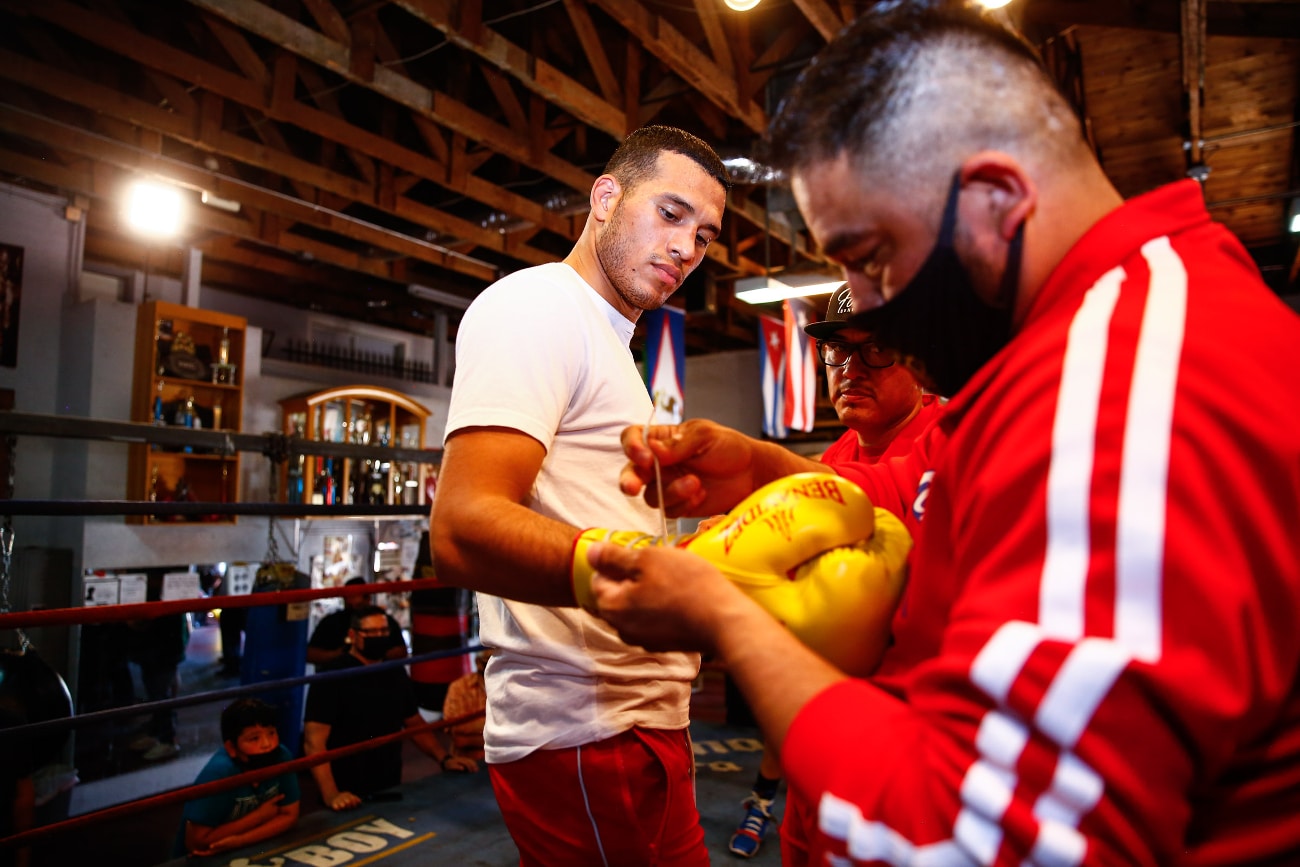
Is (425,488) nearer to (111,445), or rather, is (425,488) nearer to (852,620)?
(111,445)

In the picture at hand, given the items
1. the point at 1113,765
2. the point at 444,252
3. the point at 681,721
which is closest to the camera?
the point at 1113,765

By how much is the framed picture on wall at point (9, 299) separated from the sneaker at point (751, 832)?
6880 mm

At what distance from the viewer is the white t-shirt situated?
128 cm

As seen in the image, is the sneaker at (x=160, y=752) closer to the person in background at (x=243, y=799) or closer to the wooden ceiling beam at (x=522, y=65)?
the person in background at (x=243, y=799)

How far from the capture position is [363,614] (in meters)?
5.43

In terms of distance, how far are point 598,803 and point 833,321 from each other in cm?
114

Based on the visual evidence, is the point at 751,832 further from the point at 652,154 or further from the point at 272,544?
the point at 272,544

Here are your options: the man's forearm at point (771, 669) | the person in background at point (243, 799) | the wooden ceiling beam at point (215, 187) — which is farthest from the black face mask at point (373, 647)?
the man's forearm at point (771, 669)

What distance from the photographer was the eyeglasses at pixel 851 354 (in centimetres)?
196

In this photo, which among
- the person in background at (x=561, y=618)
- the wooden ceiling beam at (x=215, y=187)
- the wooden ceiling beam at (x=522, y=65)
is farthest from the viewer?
the wooden ceiling beam at (x=215, y=187)

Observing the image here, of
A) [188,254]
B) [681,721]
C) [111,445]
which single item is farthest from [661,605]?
[188,254]

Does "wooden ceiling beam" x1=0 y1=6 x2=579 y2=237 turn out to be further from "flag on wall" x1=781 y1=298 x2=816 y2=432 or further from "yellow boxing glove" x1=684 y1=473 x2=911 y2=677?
"yellow boxing glove" x1=684 y1=473 x2=911 y2=677

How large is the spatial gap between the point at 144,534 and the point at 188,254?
9.21ft

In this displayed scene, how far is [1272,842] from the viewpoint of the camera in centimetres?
61
